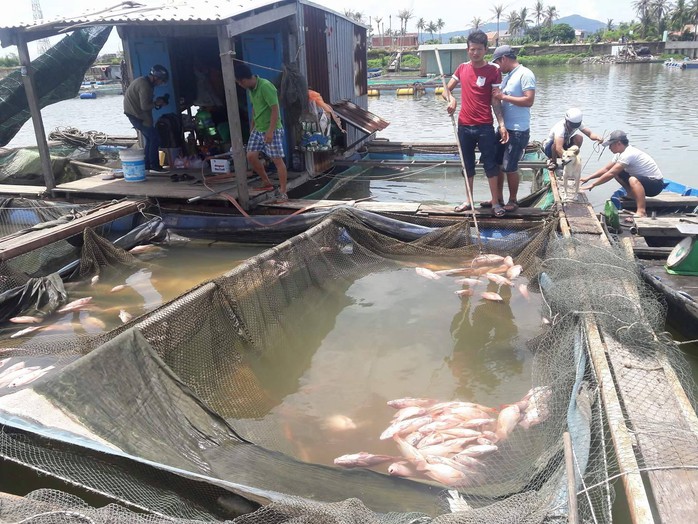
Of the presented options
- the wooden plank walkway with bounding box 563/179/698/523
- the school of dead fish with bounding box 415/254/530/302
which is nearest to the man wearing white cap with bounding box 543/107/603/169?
the school of dead fish with bounding box 415/254/530/302

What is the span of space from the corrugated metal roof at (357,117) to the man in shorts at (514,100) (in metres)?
4.38

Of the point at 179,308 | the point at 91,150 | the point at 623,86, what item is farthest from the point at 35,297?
the point at 623,86

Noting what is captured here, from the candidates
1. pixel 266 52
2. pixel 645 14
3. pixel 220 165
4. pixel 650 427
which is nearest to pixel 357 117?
pixel 266 52

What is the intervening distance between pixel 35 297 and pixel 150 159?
4.29 m

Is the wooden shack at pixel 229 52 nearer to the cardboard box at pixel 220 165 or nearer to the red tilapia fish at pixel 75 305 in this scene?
the cardboard box at pixel 220 165

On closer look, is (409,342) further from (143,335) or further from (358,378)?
(143,335)

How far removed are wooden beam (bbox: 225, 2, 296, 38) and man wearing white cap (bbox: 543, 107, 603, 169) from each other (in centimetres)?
487

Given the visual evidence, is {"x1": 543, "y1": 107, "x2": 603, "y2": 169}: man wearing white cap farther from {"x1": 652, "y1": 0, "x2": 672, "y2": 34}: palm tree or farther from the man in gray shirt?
{"x1": 652, "y1": 0, "x2": 672, "y2": 34}: palm tree

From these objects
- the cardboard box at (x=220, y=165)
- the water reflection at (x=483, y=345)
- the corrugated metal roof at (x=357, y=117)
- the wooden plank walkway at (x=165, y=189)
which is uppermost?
the corrugated metal roof at (x=357, y=117)

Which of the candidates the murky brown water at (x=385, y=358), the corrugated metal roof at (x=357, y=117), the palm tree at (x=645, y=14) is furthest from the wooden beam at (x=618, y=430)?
the palm tree at (x=645, y=14)

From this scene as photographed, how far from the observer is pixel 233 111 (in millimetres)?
7168

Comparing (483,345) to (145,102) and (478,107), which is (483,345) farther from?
(145,102)

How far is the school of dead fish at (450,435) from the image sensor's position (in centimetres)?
341

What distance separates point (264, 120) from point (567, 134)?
522 cm
